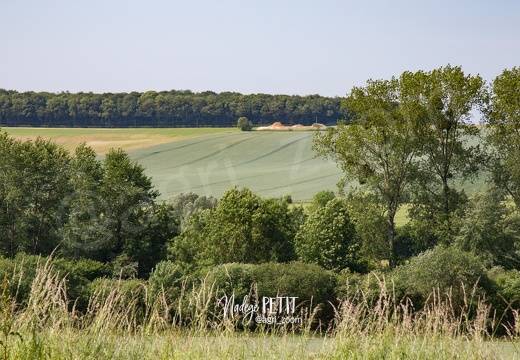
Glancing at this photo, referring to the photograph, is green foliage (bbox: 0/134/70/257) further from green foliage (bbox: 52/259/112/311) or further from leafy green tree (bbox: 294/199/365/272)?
leafy green tree (bbox: 294/199/365/272)

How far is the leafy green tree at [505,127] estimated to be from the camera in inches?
2329

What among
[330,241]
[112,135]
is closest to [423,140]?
[330,241]

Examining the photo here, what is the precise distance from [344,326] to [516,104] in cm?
5368

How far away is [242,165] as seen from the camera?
12225 cm

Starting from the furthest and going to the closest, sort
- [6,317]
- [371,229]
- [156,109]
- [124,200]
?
[156,109] < [124,200] < [371,229] < [6,317]

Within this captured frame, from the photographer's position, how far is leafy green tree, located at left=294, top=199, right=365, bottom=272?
5847 cm

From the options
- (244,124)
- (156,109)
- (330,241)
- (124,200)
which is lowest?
(330,241)

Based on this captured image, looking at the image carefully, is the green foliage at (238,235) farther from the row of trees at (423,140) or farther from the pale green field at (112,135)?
the pale green field at (112,135)

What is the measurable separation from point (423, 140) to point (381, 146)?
3247mm

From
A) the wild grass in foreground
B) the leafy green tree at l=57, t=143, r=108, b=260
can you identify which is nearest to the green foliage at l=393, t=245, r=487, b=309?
the leafy green tree at l=57, t=143, r=108, b=260

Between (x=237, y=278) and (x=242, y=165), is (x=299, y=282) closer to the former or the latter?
(x=237, y=278)

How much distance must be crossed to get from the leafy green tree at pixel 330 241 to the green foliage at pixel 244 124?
9410 centimetres

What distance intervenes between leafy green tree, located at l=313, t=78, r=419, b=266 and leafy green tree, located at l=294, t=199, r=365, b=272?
2508 mm

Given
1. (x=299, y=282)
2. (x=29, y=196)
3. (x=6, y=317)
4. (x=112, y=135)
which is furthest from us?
(x=112, y=135)
